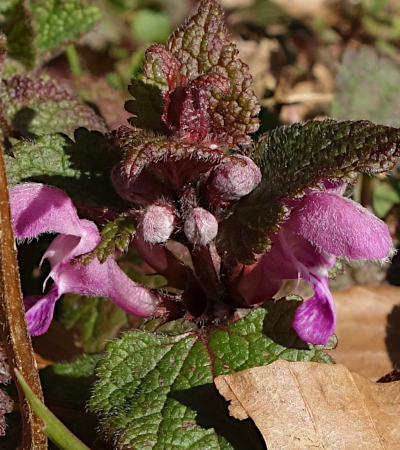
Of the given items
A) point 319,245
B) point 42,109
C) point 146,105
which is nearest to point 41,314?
point 146,105

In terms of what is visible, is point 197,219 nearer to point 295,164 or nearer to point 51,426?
point 295,164

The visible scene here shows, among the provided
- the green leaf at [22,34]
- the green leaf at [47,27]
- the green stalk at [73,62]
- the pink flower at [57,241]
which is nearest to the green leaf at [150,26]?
the green stalk at [73,62]

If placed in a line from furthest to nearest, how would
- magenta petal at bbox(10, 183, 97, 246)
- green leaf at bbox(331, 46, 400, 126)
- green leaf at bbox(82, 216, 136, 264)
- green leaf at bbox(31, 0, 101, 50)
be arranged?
green leaf at bbox(331, 46, 400, 126) < green leaf at bbox(31, 0, 101, 50) < magenta petal at bbox(10, 183, 97, 246) < green leaf at bbox(82, 216, 136, 264)

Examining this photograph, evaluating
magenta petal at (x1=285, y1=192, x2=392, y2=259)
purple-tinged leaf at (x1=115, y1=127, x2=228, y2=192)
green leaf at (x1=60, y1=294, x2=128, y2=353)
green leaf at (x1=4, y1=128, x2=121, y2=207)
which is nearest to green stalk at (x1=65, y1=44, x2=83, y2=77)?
green leaf at (x1=60, y1=294, x2=128, y2=353)

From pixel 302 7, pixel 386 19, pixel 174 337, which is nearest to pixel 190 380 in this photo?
pixel 174 337

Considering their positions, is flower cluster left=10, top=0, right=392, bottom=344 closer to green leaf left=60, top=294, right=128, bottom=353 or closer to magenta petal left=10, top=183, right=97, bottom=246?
magenta petal left=10, top=183, right=97, bottom=246

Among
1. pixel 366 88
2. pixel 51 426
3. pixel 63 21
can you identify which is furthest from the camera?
pixel 366 88

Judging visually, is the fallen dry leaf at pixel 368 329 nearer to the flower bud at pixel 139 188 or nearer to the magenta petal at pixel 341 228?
the magenta petal at pixel 341 228

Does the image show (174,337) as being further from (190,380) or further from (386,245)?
(386,245)
